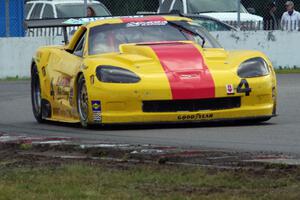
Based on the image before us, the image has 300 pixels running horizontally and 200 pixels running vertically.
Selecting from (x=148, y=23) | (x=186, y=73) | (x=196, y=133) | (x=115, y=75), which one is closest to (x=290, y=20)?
(x=148, y=23)

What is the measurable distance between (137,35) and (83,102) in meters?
1.24

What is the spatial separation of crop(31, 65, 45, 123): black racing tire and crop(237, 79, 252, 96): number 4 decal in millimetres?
3139

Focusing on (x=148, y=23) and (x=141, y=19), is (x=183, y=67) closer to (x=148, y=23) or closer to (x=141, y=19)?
(x=148, y=23)

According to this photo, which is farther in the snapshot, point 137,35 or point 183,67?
point 137,35

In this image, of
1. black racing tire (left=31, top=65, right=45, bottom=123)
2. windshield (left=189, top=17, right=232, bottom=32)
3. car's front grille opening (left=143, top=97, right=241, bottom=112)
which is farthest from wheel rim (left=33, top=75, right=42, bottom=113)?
windshield (left=189, top=17, right=232, bottom=32)

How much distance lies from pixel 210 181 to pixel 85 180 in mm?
833

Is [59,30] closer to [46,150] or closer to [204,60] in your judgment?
[204,60]

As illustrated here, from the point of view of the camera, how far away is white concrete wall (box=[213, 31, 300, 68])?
2412cm

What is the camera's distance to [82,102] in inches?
447

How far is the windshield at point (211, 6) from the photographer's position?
28.7 meters

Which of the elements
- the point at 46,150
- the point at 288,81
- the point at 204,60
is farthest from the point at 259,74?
the point at 288,81

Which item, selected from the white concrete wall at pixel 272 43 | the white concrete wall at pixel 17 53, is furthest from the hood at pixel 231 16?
the white concrete wall at pixel 17 53

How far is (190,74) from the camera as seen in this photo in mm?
10930

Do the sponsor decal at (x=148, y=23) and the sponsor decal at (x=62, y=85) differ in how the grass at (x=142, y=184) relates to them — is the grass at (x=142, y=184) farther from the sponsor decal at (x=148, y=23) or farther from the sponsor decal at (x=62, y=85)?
the sponsor decal at (x=148, y=23)
